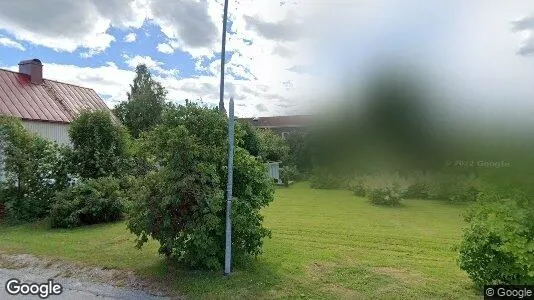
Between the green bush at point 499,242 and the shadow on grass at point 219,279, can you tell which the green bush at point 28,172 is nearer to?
the shadow on grass at point 219,279

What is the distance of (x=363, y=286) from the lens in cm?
559

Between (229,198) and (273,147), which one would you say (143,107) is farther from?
(229,198)

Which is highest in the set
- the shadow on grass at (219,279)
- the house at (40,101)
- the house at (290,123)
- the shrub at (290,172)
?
the house at (40,101)

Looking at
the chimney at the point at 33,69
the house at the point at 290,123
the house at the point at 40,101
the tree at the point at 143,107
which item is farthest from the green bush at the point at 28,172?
the tree at the point at 143,107

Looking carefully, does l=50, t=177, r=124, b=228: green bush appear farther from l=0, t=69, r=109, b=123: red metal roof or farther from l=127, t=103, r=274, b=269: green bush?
l=0, t=69, r=109, b=123: red metal roof

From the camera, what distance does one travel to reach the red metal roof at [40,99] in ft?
54.0

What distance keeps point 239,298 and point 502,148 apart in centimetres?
361

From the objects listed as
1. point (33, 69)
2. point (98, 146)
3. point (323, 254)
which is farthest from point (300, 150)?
point (33, 69)

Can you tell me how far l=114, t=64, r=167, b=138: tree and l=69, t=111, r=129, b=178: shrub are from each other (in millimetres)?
14258

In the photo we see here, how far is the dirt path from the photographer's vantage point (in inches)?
218

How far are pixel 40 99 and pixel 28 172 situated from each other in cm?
789

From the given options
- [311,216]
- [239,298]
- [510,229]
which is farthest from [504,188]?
[311,216]

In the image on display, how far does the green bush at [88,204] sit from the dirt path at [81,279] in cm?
302

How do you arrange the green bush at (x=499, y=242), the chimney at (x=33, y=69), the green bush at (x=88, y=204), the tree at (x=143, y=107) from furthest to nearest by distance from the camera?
the tree at (x=143, y=107) → the chimney at (x=33, y=69) → the green bush at (x=88, y=204) → the green bush at (x=499, y=242)
